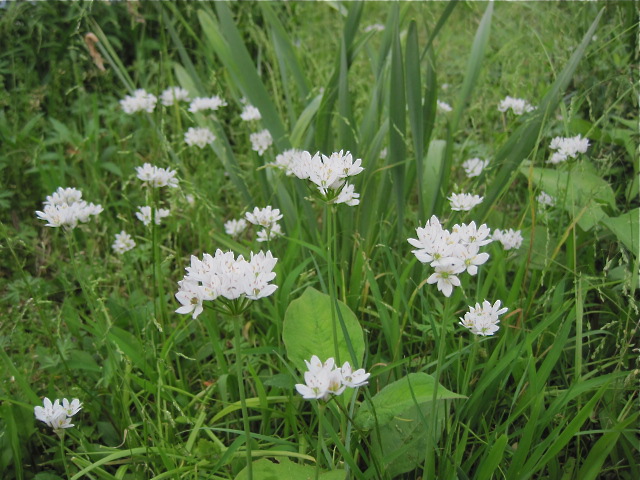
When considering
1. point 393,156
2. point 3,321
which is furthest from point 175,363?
point 393,156

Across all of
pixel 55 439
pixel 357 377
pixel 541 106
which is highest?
pixel 541 106

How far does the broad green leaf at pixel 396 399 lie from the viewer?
102 centimetres

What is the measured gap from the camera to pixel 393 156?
160 centimetres

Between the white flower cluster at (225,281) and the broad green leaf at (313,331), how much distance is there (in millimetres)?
298

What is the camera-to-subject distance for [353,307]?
4.93 feet

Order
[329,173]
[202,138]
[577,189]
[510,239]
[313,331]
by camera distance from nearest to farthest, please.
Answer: [329,173] < [313,331] < [510,239] < [577,189] < [202,138]

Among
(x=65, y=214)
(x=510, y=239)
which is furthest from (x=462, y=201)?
(x=65, y=214)

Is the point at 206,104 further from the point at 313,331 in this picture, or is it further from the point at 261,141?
the point at 313,331

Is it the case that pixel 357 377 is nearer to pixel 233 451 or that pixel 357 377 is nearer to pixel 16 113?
pixel 233 451

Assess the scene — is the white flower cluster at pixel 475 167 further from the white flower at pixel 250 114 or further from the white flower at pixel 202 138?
the white flower at pixel 202 138

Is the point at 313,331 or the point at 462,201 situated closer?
the point at 313,331

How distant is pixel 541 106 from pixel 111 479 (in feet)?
4.40

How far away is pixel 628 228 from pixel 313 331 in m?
0.83

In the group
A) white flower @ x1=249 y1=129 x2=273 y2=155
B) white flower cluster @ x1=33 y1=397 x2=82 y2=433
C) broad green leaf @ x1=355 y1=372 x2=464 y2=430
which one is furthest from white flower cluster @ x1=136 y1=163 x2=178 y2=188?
broad green leaf @ x1=355 y1=372 x2=464 y2=430
